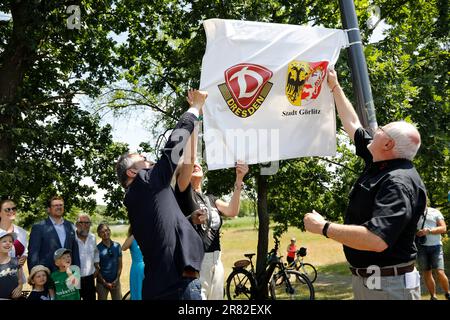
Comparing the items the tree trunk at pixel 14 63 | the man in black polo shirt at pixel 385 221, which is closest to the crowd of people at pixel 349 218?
the man in black polo shirt at pixel 385 221

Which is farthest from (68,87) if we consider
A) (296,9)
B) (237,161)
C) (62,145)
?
(237,161)

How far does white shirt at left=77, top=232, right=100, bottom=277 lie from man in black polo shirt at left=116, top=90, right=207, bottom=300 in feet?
15.5

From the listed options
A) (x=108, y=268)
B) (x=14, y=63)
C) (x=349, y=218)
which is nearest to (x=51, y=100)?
(x=14, y=63)

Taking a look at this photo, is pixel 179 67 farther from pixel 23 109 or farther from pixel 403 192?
pixel 403 192

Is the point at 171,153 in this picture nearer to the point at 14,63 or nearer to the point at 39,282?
the point at 39,282

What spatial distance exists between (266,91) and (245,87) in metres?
0.22

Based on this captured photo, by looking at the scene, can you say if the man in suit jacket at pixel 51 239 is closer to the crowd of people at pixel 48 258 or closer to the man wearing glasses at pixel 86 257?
the crowd of people at pixel 48 258

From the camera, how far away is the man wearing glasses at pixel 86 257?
7.18 m

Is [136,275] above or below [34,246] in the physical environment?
below

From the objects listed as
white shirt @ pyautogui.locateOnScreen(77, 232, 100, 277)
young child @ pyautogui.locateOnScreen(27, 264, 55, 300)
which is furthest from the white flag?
white shirt @ pyautogui.locateOnScreen(77, 232, 100, 277)

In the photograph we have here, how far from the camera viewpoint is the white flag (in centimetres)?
443

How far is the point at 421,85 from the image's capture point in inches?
445

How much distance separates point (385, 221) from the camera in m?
2.68
